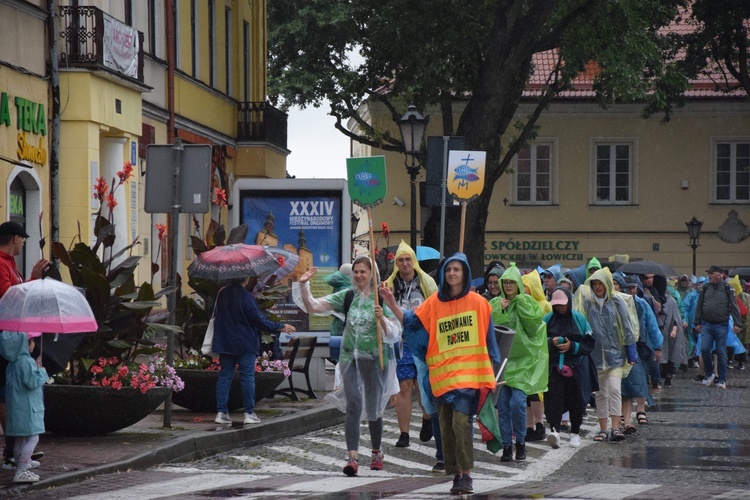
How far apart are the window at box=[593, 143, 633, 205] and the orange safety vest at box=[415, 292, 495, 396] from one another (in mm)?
41408

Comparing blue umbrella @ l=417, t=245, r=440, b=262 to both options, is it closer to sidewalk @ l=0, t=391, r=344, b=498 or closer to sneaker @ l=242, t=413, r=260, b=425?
sidewalk @ l=0, t=391, r=344, b=498

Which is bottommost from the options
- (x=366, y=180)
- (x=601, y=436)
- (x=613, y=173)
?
(x=601, y=436)

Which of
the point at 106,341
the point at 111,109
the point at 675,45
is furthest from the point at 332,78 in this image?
the point at 106,341

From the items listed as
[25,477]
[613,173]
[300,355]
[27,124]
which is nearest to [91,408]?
[25,477]

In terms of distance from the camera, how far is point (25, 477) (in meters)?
10.4

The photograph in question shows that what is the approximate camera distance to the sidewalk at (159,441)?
11039 mm

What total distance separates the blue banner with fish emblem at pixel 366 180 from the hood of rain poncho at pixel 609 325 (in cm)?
265

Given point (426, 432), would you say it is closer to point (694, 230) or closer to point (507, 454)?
point (507, 454)

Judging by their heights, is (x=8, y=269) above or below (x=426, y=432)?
above

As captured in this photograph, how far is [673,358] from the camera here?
2403 cm

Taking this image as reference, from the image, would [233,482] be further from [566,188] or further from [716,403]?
[566,188]

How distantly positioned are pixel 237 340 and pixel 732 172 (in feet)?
129

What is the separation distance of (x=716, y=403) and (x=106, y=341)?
10.4 meters

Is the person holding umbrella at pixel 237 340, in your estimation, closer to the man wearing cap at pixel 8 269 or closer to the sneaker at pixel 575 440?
the sneaker at pixel 575 440
